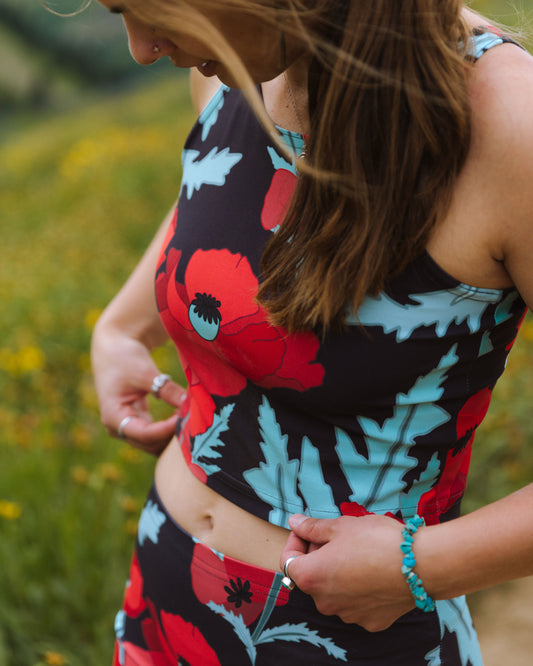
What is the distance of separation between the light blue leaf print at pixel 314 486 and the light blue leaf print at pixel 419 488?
81 millimetres

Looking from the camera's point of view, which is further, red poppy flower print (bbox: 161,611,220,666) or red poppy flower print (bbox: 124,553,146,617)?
red poppy flower print (bbox: 124,553,146,617)

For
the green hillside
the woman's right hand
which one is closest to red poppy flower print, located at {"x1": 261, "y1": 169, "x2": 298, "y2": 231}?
the woman's right hand

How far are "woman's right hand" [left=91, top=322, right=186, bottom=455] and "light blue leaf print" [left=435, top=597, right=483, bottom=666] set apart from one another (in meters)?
0.51

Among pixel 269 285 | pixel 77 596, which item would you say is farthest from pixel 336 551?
pixel 77 596

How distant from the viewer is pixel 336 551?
2.62 feet

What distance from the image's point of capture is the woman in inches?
27.7

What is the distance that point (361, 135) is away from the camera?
0.74m

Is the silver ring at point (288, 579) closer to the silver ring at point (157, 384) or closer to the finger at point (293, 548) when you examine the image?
the finger at point (293, 548)

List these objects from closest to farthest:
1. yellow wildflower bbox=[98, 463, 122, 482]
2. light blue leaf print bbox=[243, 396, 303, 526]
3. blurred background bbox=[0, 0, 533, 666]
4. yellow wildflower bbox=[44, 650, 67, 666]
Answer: light blue leaf print bbox=[243, 396, 303, 526] < yellow wildflower bbox=[44, 650, 67, 666] < blurred background bbox=[0, 0, 533, 666] < yellow wildflower bbox=[98, 463, 122, 482]

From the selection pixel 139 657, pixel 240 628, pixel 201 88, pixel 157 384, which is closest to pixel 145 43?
pixel 201 88

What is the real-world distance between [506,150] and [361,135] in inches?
5.6

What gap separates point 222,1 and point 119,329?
68cm

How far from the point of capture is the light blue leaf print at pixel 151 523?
1.04 m

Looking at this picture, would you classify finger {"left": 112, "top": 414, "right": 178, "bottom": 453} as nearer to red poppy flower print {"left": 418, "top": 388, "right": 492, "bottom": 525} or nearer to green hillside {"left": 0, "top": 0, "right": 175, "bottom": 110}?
red poppy flower print {"left": 418, "top": 388, "right": 492, "bottom": 525}
